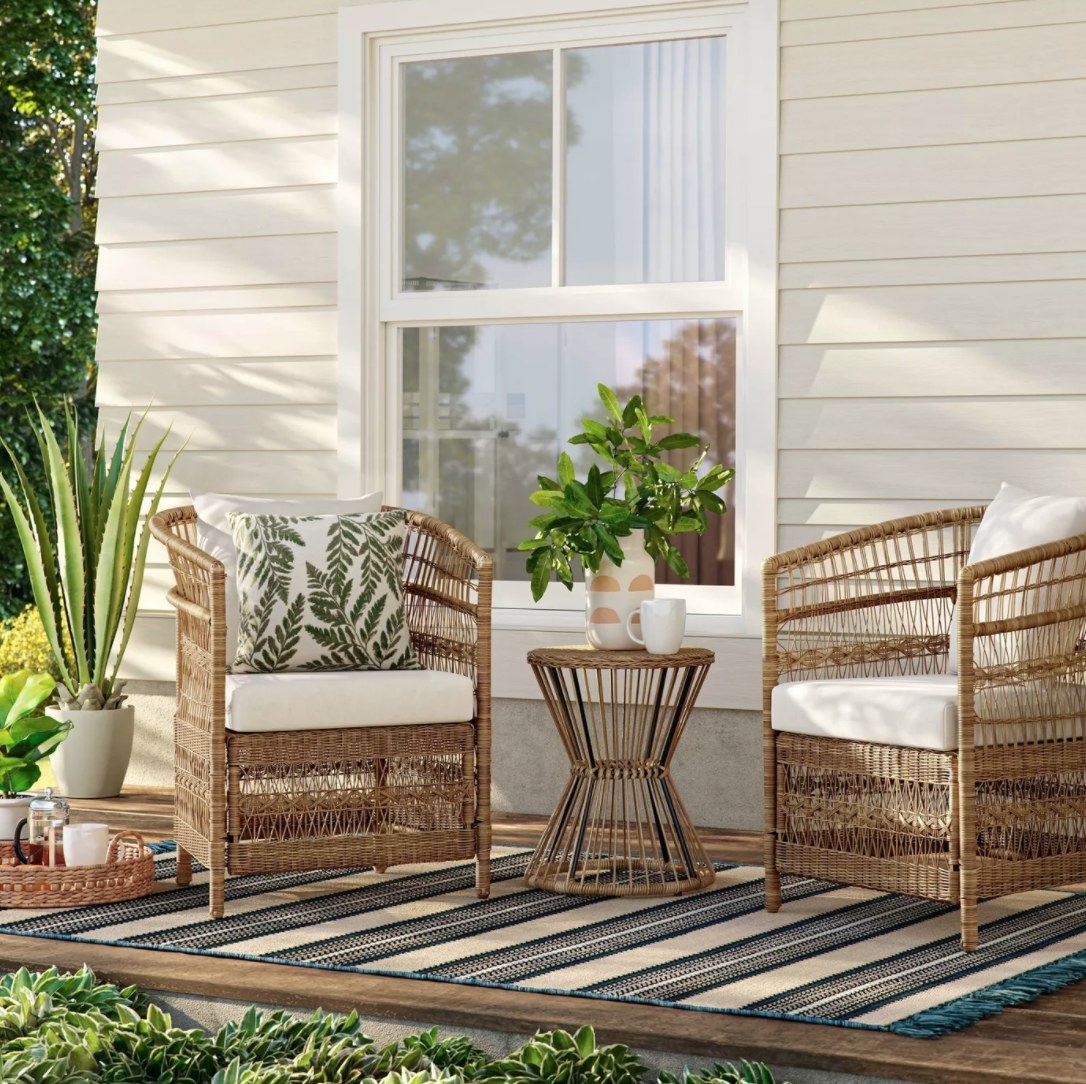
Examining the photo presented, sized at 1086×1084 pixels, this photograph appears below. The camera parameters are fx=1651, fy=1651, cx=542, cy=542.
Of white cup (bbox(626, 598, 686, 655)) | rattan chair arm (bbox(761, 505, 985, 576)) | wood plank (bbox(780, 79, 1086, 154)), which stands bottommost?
white cup (bbox(626, 598, 686, 655))

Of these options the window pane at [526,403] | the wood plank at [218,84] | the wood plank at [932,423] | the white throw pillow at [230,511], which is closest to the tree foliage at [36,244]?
the wood plank at [218,84]

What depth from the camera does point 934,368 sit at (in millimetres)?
4301

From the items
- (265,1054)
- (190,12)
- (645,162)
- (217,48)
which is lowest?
(265,1054)

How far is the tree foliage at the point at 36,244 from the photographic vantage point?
10609mm

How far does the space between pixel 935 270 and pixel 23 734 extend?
99.8 inches

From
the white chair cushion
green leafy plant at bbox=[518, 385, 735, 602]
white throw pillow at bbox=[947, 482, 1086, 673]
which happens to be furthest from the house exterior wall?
the white chair cushion

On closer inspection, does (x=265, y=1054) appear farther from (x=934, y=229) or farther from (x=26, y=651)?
(x=26, y=651)

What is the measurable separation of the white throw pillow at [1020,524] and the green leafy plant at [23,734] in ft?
6.69

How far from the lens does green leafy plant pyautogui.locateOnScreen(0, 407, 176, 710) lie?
195 inches

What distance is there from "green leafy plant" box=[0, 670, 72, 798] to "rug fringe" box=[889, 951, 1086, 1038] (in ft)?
6.75

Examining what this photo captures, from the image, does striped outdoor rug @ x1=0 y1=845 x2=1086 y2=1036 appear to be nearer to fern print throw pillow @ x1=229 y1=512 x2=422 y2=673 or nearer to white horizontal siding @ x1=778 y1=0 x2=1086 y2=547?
fern print throw pillow @ x1=229 y1=512 x2=422 y2=673

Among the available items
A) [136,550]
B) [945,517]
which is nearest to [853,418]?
[945,517]

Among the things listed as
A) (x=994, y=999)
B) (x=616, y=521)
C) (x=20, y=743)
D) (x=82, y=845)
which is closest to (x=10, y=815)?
(x=20, y=743)

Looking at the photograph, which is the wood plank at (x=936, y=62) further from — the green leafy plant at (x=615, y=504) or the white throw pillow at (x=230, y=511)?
the white throw pillow at (x=230, y=511)
